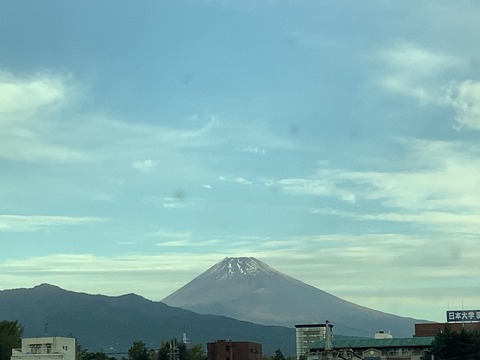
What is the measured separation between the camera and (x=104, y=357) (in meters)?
200

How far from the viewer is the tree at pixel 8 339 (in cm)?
17176

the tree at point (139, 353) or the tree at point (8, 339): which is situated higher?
the tree at point (8, 339)

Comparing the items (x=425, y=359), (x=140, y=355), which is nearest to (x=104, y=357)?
(x=140, y=355)

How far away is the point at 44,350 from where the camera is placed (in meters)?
158

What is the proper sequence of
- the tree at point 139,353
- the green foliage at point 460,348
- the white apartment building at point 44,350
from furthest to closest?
the tree at point 139,353 → the green foliage at point 460,348 → the white apartment building at point 44,350

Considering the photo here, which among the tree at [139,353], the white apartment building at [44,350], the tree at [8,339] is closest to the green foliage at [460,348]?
the tree at [139,353]

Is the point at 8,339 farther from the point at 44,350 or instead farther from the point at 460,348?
the point at 460,348

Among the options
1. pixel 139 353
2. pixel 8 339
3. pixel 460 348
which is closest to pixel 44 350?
pixel 8 339

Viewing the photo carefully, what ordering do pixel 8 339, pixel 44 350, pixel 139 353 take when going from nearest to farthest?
pixel 44 350, pixel 8 339, pixel 139 353

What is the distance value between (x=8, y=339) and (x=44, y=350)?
979 inches

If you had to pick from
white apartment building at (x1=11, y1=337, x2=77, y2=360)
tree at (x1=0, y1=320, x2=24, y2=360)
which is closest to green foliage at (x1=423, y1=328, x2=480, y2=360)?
white apartment building at (x1=11, y1=337, x2=77, y2=360)

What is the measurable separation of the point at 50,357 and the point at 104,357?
4497 cm

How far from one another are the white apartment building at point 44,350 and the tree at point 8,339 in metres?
10.5

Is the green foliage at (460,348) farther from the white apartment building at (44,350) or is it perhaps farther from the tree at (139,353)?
the white apartment building at (44,350)
